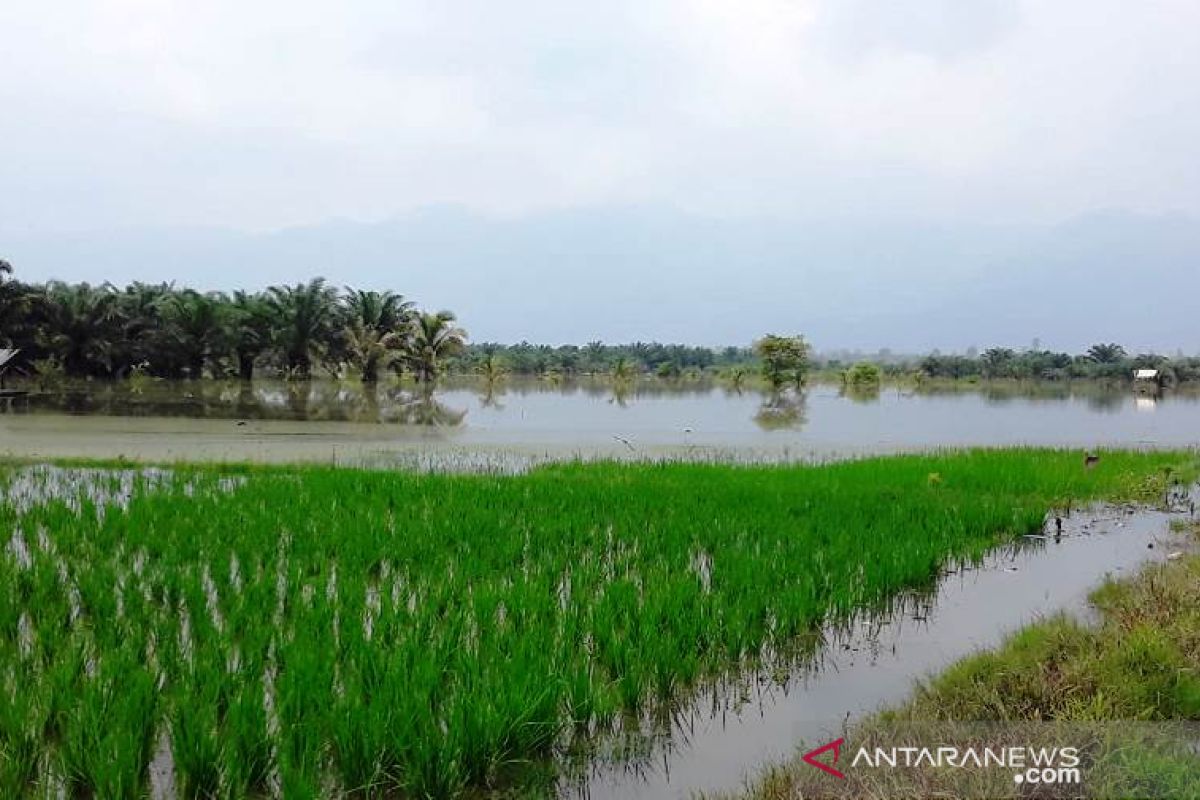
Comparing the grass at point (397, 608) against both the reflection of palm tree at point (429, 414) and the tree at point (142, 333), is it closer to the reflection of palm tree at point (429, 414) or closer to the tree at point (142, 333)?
the reflection of palm tree at point (429, 414)

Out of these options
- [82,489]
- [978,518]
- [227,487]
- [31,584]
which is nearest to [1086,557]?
[978,518]

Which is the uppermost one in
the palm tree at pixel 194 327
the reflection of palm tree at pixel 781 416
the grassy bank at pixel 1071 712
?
the palm tree at pixel 194 327

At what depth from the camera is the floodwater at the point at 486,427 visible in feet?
44.1

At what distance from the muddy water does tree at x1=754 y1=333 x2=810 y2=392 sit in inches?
1368

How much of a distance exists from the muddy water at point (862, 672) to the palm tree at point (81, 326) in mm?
34715

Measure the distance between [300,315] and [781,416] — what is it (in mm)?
23406

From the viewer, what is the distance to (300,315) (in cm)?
3697

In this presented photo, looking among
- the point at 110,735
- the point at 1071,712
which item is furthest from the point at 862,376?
the point at 110,735

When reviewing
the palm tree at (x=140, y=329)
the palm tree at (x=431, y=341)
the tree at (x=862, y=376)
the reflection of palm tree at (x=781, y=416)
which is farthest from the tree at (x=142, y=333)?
the tree at (x=862, y=376)

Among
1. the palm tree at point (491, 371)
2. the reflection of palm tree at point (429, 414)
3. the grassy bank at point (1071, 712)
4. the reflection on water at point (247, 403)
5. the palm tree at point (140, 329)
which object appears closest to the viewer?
the grassy bank at point (1071, 712)

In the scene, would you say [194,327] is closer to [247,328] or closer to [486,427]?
[247,328]

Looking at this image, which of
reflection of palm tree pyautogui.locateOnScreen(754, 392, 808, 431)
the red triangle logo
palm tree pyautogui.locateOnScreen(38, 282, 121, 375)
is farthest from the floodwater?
the red triangle logo

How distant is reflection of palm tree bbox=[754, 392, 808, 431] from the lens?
70.2 feet

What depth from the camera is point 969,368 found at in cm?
6562
